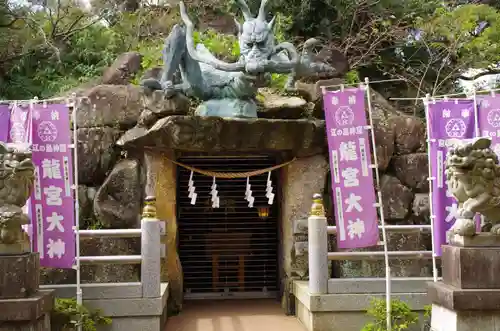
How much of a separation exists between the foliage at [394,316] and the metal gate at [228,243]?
3.29 meters

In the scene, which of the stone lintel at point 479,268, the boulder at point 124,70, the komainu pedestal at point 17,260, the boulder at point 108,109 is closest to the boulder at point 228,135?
the boulder at point 108,109

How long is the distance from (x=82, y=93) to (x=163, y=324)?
464 cm

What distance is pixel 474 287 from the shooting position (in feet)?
19.7

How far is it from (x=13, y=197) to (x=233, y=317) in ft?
14.5

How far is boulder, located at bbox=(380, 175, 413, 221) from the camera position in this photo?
9836mm

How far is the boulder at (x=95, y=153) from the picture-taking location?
31.7 ft

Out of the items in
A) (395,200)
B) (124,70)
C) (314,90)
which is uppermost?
(124,70)

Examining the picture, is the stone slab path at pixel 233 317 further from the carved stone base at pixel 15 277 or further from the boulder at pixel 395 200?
the carved stone base at pixel 15 277

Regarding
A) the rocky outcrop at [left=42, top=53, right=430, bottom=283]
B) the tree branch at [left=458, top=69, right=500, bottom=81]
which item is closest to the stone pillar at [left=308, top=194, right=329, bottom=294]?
the rocky outcrop at [left=42, top=53, right=430, bottom=283]

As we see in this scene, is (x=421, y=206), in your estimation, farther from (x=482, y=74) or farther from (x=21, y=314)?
(x=482, y=74)

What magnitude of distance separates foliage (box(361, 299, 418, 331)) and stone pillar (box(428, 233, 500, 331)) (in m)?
1.68

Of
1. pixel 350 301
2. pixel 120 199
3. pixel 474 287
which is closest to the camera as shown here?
pixel 474 287

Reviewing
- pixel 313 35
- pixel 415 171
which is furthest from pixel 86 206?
pixel 313 35

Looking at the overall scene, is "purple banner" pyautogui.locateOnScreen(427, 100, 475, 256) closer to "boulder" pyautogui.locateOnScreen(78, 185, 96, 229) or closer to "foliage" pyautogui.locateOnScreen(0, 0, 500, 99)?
"boulder" pyautogui.locateOnScreen(78, 185, 96, 229)
